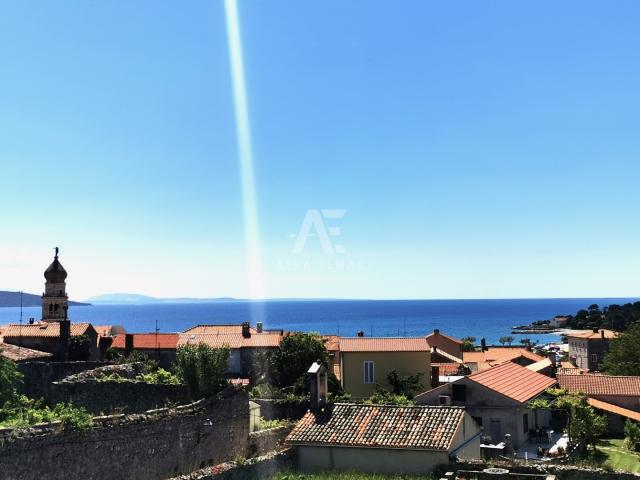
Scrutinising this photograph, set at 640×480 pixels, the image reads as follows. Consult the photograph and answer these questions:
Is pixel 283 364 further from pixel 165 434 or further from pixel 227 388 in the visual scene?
pixel 165 434

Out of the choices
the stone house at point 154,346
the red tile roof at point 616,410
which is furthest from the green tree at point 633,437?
the stone house at point 154,346

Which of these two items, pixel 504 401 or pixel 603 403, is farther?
Answer: pixel 603 403

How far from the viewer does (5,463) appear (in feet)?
46.5

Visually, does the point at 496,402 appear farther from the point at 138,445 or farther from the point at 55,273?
the point at 55,273

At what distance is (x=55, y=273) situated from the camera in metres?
57.3

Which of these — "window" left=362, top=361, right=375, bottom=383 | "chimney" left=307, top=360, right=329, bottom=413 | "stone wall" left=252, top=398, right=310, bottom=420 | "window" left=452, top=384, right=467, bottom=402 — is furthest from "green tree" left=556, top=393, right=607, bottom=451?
"window" left=362, top=361, right=375, bottom=383

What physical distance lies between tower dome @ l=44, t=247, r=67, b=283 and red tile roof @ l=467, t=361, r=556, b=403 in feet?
131

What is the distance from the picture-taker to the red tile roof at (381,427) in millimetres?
20906

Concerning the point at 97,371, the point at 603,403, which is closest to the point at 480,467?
the point at 97,371

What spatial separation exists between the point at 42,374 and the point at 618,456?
28926 millimetres

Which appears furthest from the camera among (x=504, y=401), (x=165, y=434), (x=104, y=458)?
(x=504, y=401)

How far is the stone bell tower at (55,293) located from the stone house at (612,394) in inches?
1718

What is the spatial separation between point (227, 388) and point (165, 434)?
14.6ft

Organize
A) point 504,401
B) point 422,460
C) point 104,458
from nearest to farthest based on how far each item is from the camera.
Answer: point 104,458 → point 422,460 → point 504,401
